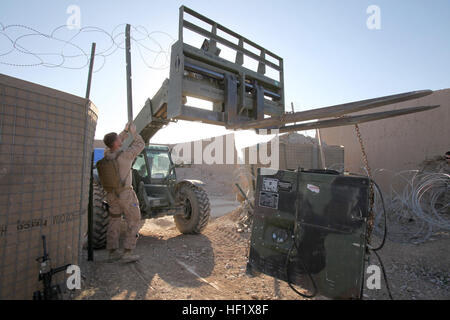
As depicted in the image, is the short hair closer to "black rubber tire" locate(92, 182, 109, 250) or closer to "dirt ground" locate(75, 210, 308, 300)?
"black rubber tire" locate(92, 182, 109, 250)

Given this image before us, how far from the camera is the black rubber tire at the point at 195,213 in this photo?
5602mm

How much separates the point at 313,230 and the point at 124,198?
2.69 meters

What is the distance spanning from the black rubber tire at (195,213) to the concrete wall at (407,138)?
8272 millimetres

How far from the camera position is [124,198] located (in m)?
3.73

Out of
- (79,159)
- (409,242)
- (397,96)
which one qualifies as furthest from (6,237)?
(409,242)

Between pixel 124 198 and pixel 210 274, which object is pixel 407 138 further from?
pixel 124 198

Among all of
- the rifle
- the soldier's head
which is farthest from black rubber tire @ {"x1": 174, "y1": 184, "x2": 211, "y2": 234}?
the rifle

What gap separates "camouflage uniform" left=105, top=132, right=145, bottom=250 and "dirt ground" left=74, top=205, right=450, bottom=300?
37 centimetres

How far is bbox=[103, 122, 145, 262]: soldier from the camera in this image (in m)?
3.68

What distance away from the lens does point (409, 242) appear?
5.13 metres

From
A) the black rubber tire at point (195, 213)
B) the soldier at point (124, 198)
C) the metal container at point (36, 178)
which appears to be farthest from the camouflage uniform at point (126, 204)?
the black rubber tire at point (195, 213)

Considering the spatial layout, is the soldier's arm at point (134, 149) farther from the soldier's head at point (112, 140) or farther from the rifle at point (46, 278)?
the rifle at point (46, 278)
